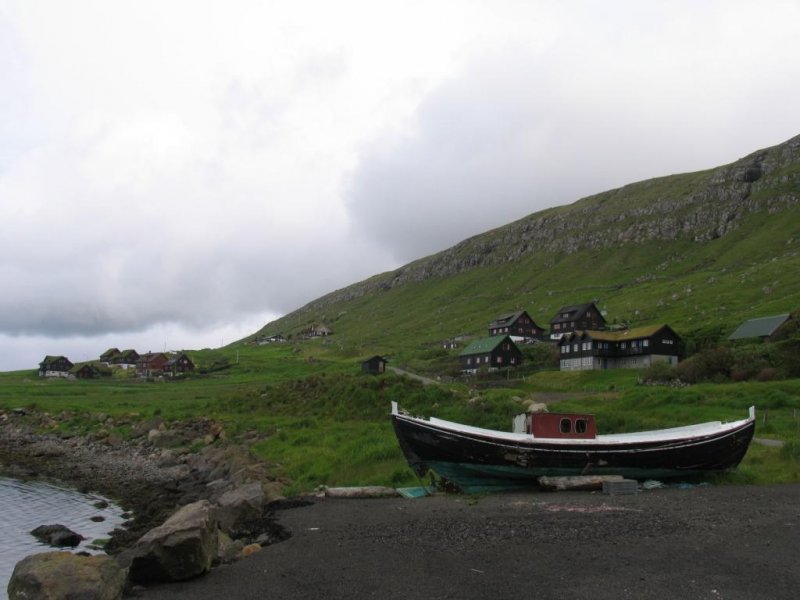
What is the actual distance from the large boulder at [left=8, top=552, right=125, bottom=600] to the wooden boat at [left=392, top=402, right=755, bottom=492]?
594 inches

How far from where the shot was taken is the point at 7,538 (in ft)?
86.5

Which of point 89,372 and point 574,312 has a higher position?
point 574,312

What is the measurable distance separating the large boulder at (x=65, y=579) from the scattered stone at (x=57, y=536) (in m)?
11.3

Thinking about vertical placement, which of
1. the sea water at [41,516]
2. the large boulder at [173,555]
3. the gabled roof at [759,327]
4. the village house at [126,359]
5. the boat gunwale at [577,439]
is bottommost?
the sea water at [41,516]

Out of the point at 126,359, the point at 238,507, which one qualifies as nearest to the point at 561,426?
the point at 238,507

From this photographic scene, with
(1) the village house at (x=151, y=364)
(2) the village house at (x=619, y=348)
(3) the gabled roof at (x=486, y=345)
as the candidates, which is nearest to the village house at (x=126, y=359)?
(1) the village house at (x=151, y=364)

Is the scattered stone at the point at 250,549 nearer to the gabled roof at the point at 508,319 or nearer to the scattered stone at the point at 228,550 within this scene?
the scattered stone at the point at 228,550

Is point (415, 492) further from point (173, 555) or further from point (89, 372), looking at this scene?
point (89, 372)

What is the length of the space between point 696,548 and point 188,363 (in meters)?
160

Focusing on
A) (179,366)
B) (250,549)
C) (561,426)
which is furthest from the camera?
(179,366)

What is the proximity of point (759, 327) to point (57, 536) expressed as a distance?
313 feet

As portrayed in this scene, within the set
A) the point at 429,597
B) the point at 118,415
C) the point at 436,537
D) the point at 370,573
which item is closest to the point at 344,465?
the point at 436,537

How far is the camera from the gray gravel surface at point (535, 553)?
45.3 ft

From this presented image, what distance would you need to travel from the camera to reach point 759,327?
90.7 meters
